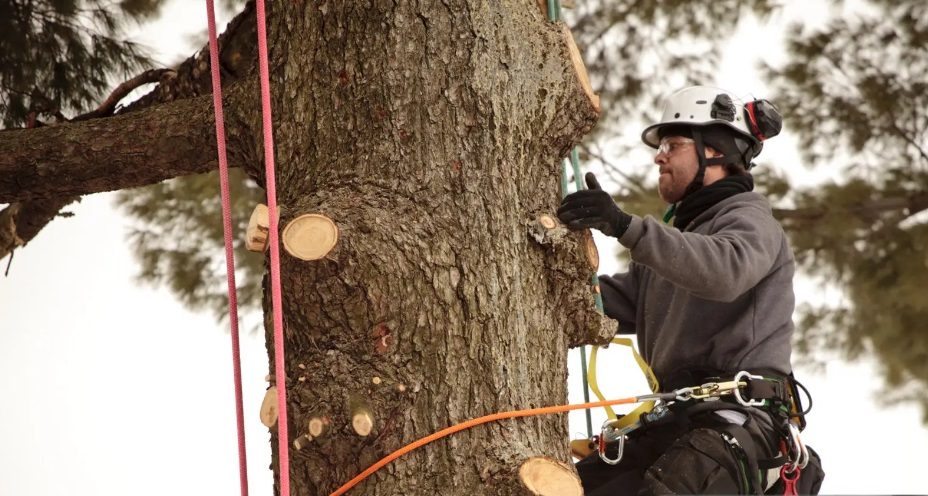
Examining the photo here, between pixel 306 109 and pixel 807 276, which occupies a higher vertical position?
pixel 807 276

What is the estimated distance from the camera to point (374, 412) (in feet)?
6.21

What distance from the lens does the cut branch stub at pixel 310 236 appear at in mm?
1906

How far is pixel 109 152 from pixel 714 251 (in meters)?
1.26

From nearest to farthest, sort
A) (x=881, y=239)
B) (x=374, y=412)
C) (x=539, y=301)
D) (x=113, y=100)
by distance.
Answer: (x=374, y=412) → (x=539, y=301) → (x=113, y=100) → (x=881, y=239)

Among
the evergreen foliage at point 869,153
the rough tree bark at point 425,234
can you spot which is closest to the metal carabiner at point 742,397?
the rough tree bark at point 425,234

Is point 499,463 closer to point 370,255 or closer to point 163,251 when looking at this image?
point 370,255

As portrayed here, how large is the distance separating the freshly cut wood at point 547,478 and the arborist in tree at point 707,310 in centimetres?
38

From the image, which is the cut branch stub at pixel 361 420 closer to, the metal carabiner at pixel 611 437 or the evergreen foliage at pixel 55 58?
the metal carabiner at pixel 611 437

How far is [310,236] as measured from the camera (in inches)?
75.4

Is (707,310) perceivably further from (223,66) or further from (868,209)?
(868,209)

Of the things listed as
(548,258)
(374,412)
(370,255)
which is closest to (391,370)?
(374,412)

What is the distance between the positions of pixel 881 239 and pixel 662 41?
1.25 m

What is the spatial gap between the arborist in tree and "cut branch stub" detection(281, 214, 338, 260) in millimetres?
458

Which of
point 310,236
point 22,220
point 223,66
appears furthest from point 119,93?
point 310,236
